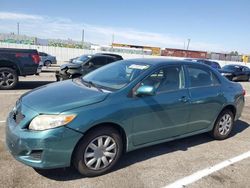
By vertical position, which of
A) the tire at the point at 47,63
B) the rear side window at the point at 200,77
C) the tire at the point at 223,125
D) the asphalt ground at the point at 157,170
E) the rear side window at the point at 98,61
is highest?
the rear side window at the point at 200,77

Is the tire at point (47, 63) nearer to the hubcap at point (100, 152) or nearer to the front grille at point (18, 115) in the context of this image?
the front grille at point (18, 115)

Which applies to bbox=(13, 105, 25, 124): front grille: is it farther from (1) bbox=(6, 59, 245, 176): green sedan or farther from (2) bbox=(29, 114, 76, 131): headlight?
(2) bbox=(29, 114, 76, 131): headlight

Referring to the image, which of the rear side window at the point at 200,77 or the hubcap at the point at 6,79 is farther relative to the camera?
the hubcap at the point at 6,79

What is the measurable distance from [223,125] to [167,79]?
76.4 inches

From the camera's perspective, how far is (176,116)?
473 cm

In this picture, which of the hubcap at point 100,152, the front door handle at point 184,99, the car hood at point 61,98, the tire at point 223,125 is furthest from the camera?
the tire at point 223,125

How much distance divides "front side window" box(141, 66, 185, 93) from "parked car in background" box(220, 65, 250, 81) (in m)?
18.6

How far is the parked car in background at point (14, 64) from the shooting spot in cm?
1066

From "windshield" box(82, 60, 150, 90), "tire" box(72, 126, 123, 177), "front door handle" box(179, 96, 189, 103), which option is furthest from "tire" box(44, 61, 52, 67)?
"tire" box(72, 126, 123, 177)

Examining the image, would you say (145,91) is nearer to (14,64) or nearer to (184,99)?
(184,99)

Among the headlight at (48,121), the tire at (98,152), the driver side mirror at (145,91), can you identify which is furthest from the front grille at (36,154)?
the driver side mirror at (145,91)

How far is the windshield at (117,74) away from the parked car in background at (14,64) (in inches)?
260

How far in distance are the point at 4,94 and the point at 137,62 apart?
6.16 m

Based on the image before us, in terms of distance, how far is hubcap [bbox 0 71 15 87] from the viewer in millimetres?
10648
